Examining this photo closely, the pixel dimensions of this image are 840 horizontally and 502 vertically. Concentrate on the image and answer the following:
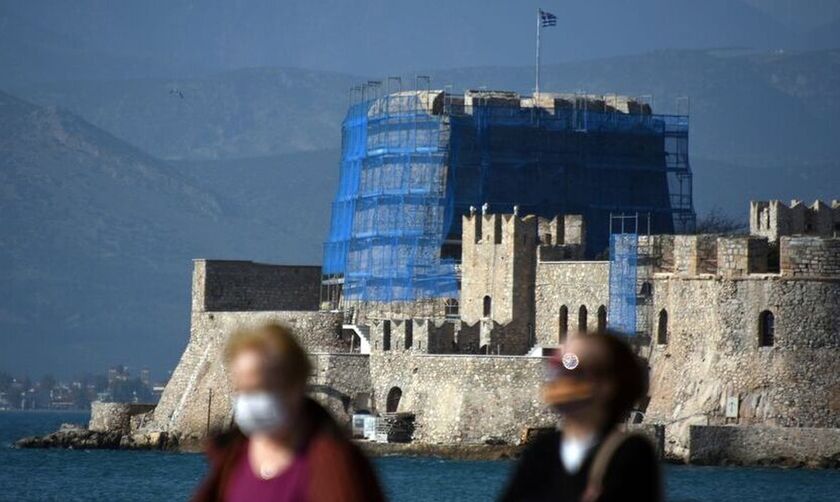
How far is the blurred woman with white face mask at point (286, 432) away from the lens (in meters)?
9.61

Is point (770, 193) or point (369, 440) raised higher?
point (770, 193)

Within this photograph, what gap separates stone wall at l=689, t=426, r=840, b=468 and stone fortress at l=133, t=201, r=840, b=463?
0.9 inches

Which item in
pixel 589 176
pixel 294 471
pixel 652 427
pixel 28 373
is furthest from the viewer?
pixel 28 373

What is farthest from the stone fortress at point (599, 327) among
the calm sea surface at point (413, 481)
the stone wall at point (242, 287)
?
the stone wall at point (242, 287)

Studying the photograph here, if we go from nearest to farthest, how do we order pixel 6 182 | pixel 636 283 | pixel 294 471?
pixel 294 471, pixel 636 283, pixel 6 182

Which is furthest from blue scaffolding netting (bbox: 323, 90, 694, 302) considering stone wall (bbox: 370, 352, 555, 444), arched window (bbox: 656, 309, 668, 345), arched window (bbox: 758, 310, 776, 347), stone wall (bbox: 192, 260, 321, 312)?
arched window (bbox: 758, 310, 776, 347)

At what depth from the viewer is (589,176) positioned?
196 feet

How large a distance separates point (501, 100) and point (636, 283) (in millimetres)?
10259

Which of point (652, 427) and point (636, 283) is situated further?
point (636, 283)

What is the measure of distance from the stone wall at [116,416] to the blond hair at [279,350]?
49.6 m

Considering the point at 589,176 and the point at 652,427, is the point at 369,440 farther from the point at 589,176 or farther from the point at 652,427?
the point at 589,176

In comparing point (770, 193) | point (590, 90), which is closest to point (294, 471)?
point (770, 193)

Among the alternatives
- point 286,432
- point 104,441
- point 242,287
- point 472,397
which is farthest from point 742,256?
point 286,432

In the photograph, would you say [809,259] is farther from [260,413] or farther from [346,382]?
[260,413]
